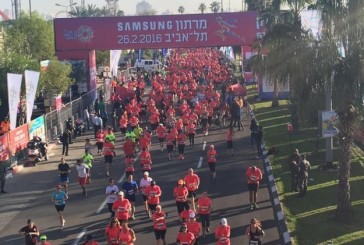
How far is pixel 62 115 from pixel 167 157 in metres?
9.74

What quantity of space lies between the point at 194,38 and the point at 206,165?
1693cm

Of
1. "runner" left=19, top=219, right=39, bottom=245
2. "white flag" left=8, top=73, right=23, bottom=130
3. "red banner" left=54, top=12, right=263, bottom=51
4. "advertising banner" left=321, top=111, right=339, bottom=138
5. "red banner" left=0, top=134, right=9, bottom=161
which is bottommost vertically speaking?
"runner" left=19, top=219, right=39, bottom=245

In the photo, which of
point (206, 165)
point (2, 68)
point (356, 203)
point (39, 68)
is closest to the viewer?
point (356, 203)

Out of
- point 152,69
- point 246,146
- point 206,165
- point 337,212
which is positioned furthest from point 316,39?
point 152,69

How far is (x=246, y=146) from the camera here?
2991cm

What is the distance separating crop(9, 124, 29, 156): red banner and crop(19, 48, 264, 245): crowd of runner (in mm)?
3055

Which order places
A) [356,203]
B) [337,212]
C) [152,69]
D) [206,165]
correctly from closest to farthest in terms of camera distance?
1. [337,212]
2. [356,203]
3. [206,165]
4. [152,69]

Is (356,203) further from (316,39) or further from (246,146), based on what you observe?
(246,146)

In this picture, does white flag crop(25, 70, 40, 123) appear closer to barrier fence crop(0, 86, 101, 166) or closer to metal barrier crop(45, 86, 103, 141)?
barrier fence crop(0, 86, 101, 166)

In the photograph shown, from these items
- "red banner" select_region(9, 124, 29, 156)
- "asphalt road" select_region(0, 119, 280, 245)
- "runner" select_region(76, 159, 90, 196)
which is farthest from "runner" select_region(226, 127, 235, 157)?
"red banner" select_region(9, 124, 29, 156)

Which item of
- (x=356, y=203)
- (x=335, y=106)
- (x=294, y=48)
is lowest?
(x=356, y=203)

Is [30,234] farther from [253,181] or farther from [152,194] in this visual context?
[253,181]

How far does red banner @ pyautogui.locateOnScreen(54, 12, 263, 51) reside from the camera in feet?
135

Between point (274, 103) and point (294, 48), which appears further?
point (274, 103)
